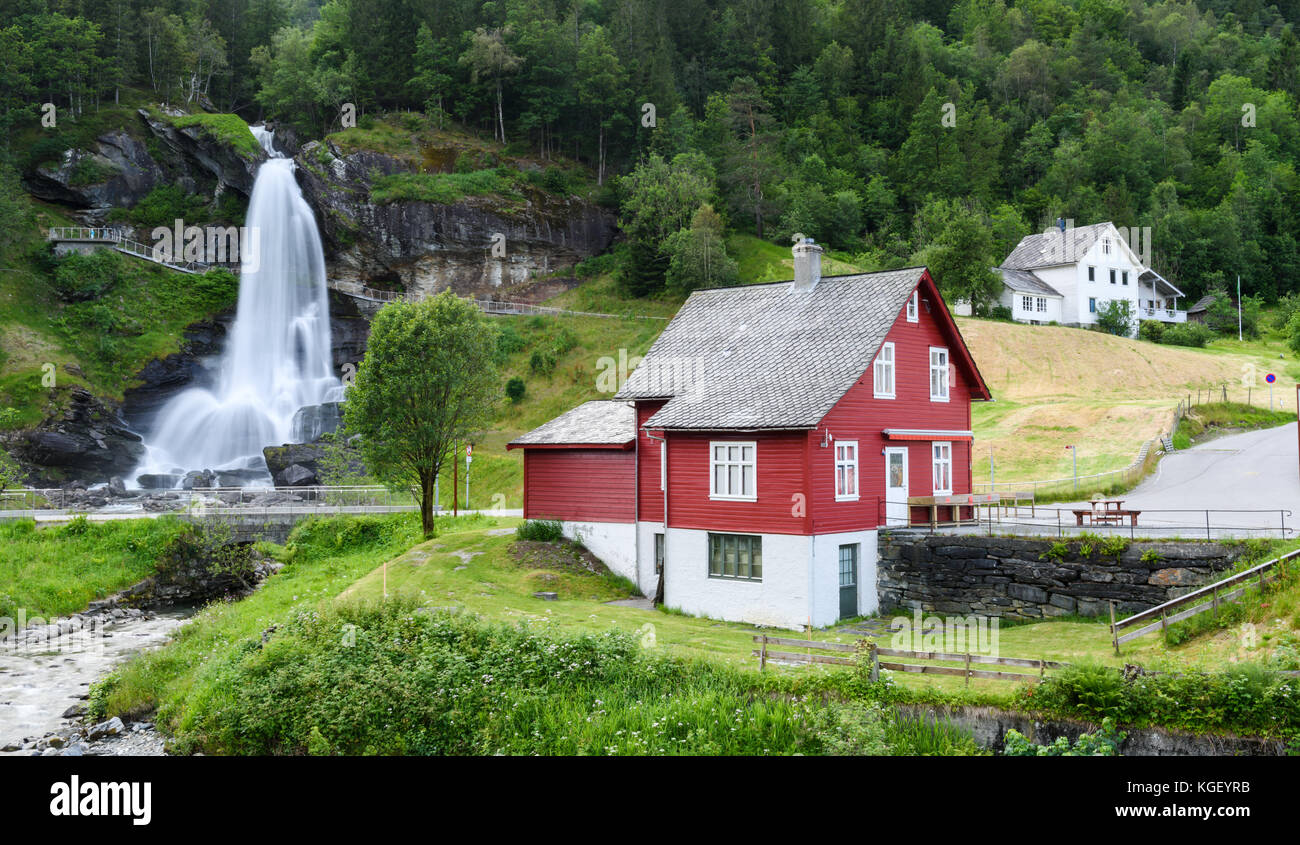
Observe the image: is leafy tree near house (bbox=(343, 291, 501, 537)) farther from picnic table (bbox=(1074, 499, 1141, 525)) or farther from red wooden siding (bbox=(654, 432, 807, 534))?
picnic table (bbox=(1074, 499, 1141, 525))

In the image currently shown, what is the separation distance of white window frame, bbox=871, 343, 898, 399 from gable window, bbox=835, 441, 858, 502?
195 centimetres

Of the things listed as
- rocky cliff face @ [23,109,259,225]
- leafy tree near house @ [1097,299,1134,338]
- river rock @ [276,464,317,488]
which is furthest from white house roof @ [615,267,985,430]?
rocky cliff face @ [23,109,259,225]

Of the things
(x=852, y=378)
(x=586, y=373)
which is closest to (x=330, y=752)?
(x=852, y=378)

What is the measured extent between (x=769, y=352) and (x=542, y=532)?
9.33m

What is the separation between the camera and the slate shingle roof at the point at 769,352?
24.6 m

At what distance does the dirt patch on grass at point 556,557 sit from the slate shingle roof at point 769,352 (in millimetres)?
5214

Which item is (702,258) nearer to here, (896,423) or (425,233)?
(425,233)

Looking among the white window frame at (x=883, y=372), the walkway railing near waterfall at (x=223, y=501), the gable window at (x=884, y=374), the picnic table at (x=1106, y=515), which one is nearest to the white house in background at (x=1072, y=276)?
the white window frame at (x=883, y=372)

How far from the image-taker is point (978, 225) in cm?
6172

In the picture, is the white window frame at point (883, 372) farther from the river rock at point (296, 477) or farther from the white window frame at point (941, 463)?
the river rock at point (296, 477)

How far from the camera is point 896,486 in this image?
26.6 metres

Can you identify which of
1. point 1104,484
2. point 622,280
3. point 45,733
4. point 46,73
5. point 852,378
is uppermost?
point 46,73
